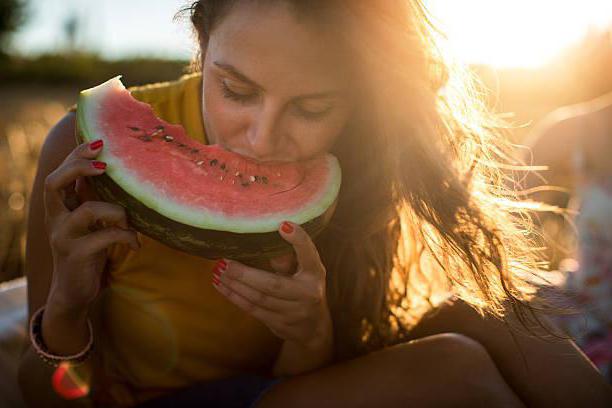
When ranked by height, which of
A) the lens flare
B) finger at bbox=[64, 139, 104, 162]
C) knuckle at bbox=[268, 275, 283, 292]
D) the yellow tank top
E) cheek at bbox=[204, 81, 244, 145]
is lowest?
the lens flare

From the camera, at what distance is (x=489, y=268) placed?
1948 mm

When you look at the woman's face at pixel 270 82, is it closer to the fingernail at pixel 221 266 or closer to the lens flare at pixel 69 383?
the fingernail at pixel 221 266

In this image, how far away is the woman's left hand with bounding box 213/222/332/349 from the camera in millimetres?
1536

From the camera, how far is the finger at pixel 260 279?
5.12ft

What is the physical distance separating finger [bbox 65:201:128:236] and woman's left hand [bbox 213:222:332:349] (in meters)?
0.29

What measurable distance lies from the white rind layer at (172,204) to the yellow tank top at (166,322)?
0.41 meters

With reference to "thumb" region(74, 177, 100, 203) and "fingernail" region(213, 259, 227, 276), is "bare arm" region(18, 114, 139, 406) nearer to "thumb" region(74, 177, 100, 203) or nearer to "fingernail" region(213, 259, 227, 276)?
"thumb" region(74, 177, 100, 203)

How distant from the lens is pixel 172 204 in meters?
1.52

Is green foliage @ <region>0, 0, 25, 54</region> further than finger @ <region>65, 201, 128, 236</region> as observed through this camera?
Yes

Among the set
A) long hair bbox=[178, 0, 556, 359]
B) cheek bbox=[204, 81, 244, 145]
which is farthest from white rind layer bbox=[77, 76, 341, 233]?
long hair bbox=[178, 0, 556, 359]

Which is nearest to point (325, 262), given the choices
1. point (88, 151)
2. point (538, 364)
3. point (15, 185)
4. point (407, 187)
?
point (407, 187)

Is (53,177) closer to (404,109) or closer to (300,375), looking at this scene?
(300,375)

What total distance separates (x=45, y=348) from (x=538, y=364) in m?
1.45

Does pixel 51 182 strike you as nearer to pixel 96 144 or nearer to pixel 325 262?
pixel 96 144
